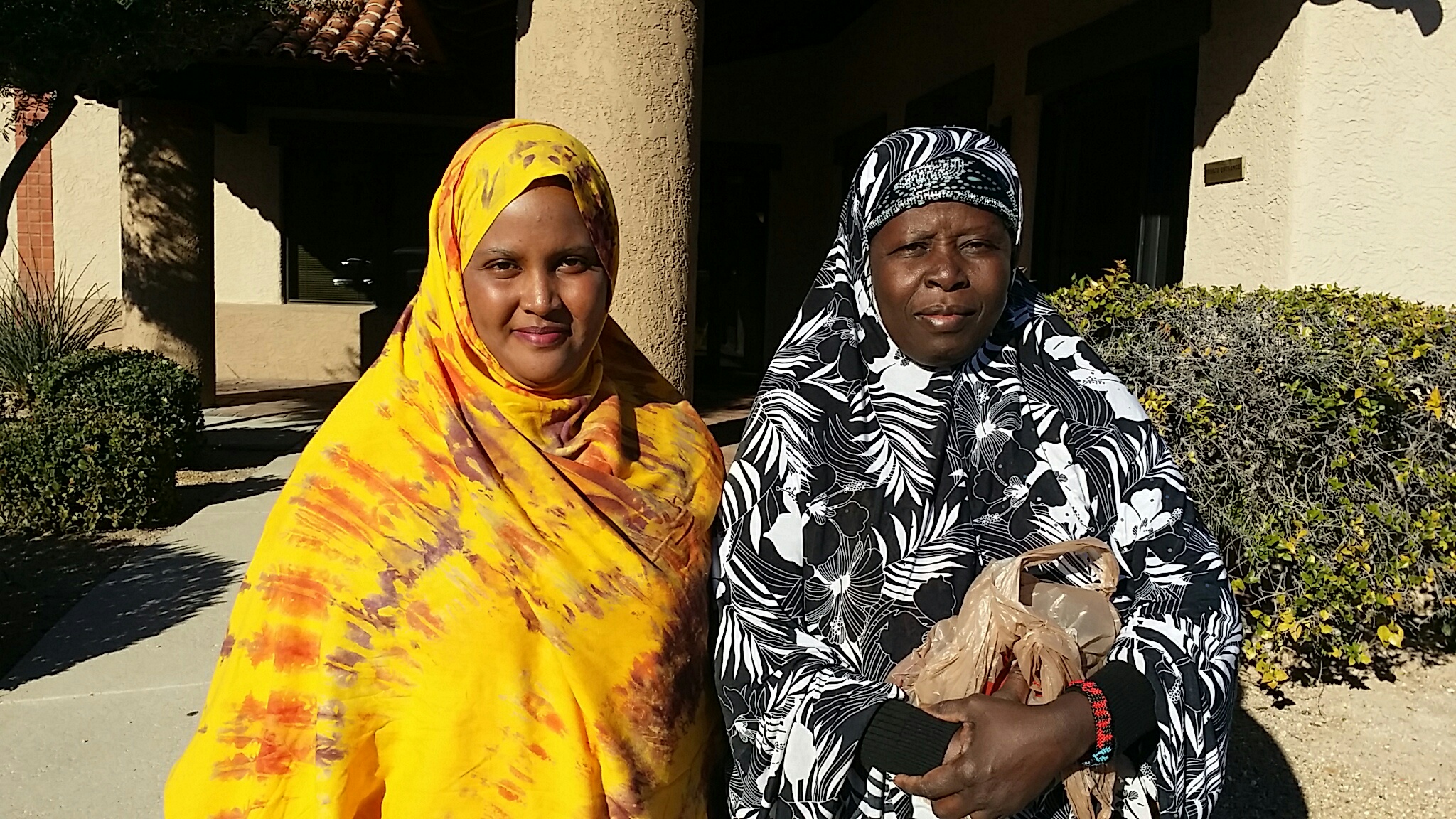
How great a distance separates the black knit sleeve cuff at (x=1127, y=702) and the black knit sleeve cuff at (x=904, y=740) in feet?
0.77

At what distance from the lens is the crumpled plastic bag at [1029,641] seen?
5.00 ft

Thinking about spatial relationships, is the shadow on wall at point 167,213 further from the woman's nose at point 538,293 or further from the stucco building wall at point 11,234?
the woman's nose at point 538,293

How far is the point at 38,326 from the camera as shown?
31.8ft

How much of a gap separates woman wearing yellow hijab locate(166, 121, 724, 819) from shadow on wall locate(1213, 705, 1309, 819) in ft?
6.75

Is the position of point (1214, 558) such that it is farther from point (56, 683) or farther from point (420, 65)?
point (420, 65)

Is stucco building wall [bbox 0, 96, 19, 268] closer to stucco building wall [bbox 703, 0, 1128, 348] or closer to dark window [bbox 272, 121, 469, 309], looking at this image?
dark window [bbox 272, 121, 469, 309]

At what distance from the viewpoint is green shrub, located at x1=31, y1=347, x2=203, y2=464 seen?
6.86 meters

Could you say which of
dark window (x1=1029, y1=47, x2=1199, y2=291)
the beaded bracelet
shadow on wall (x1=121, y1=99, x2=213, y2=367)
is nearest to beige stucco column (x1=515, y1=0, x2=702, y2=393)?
dark window (x1=1029, y1=47, x2=1199, y2=291)

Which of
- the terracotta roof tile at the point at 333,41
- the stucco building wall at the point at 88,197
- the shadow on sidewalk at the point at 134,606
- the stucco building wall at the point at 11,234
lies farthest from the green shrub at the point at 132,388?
the stucco building wall at the point at 11,234

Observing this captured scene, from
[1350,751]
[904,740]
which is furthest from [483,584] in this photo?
[1350,751]

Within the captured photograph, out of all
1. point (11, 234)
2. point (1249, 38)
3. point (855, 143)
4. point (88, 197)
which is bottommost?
point (11, 234)

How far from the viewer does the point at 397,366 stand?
1847 mm

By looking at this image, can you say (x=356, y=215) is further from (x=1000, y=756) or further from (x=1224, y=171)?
(x=1000, y=756)

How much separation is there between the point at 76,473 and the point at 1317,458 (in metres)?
5.97
